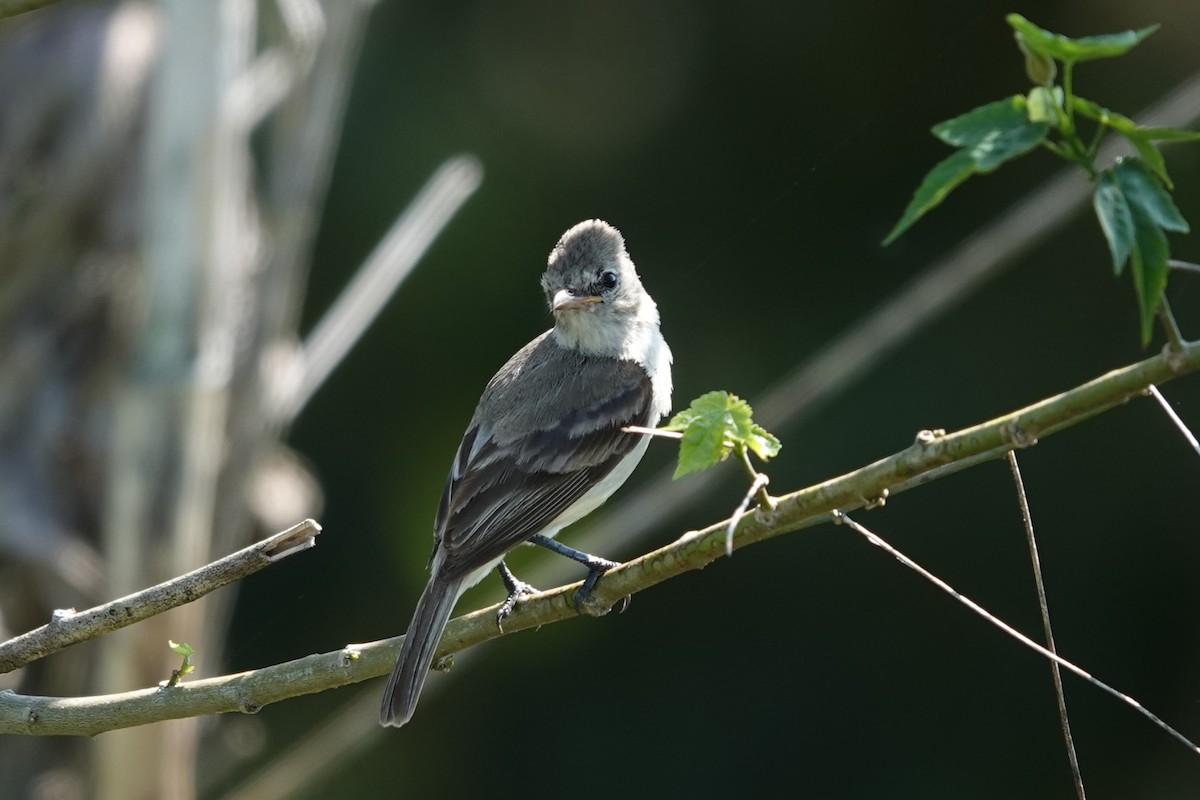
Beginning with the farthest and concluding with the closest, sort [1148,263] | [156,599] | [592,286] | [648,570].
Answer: [592,286] < [648,570] < [156,599] < [1148,263]

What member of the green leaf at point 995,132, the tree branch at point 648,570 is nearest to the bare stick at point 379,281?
the tree branch at point 648,570

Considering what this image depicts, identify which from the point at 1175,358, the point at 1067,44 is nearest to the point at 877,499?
the point at 1175,358

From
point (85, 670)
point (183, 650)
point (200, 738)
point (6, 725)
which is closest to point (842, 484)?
point (183, 650)

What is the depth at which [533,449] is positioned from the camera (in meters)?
3.99

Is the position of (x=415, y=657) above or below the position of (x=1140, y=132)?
above

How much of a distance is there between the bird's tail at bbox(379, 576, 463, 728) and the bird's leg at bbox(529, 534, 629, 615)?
0.35m

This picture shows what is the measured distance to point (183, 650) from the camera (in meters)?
2.61

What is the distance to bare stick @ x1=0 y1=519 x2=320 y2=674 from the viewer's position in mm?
2268

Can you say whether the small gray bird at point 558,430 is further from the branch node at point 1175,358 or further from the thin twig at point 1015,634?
the branch node at point 1175,358

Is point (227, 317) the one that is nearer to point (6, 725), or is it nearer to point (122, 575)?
point (122, 575)

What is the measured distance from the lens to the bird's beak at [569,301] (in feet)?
14.1

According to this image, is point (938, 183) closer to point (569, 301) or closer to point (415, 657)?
point (415, 657)

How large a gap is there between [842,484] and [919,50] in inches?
223

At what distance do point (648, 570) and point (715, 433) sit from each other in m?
0.41
